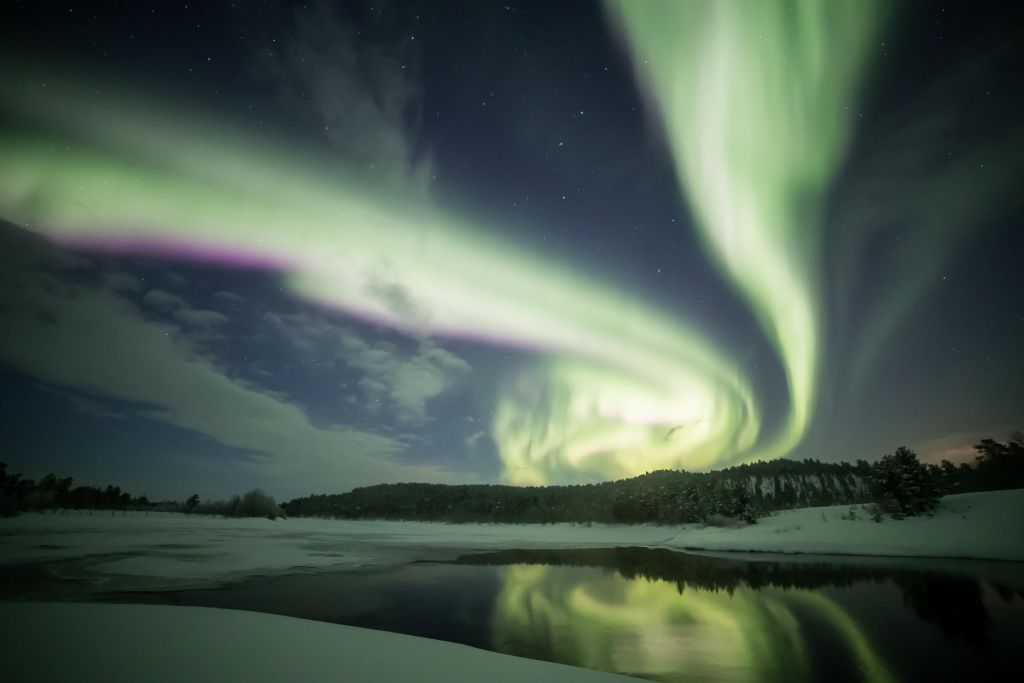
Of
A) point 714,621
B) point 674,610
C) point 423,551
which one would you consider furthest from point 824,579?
point 423,551

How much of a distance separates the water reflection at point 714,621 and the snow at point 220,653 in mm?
2054

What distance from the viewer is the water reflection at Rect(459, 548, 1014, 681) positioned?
9125 mm

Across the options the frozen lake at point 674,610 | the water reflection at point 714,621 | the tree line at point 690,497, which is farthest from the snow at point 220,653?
the tree line at point 690,497

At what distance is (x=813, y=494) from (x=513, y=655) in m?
197

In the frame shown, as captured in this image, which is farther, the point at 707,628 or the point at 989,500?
the point at 989,500

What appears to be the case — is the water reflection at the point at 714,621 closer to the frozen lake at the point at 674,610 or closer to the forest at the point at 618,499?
the frozen lake at the point at 674,610

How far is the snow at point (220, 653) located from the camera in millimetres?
7094

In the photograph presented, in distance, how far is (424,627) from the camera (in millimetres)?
11812

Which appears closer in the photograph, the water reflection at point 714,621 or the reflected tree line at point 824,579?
the water reflection at point 714,621

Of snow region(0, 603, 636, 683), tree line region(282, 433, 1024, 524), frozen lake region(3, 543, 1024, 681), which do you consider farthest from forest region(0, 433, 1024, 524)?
snow region(0, 603, 636, 683)

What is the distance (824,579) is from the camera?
69.7 feet

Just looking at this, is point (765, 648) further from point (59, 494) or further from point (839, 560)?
point (59, 494)

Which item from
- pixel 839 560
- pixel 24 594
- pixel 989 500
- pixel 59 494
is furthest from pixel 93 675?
pixel 59 494

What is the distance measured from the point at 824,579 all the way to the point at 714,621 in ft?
43.7
